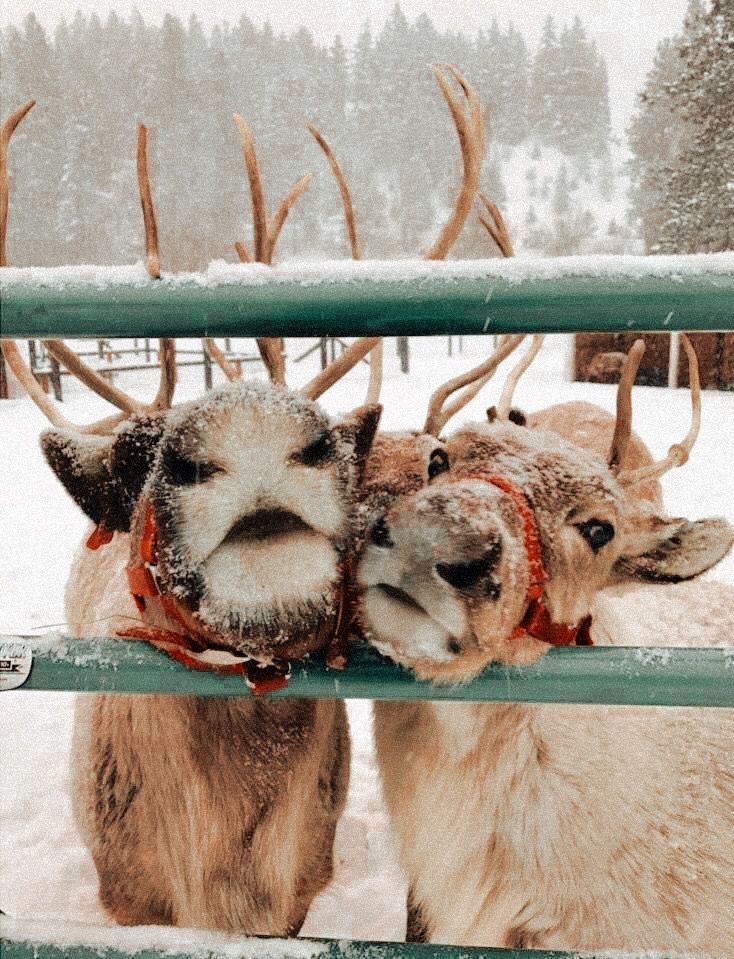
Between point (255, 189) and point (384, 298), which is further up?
point (255, 189)

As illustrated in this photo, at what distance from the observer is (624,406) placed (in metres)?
1.75

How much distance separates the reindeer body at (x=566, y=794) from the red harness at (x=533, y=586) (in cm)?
5

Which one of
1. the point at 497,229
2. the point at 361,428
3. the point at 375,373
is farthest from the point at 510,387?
the point at 361,428

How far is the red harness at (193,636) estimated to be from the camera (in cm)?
105

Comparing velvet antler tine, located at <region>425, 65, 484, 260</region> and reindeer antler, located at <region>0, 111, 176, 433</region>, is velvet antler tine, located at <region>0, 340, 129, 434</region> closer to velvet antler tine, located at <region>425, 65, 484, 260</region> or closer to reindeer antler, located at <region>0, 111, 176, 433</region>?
reindeer antler, located at <region>0, 111, 176, 433</region>

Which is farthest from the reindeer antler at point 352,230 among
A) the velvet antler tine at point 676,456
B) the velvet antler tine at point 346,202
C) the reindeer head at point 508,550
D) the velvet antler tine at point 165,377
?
the velvet antler tine at point 676,456

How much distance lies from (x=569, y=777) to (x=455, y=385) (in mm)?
933

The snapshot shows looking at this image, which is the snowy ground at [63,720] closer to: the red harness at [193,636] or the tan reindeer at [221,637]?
the tan reindeer at [221,637]

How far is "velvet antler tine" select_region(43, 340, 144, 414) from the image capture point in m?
1.67

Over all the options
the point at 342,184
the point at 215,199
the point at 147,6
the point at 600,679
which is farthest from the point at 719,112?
the point at 147,6

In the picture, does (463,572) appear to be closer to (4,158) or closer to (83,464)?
(83,464)

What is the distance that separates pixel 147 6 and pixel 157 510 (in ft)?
217

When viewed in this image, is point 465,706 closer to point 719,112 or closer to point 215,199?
point 719,112

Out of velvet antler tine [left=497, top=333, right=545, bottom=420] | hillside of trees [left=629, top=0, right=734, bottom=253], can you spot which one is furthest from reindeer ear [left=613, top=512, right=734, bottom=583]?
hillside of trees [left=629, top=0, right=734, bottom=253]
